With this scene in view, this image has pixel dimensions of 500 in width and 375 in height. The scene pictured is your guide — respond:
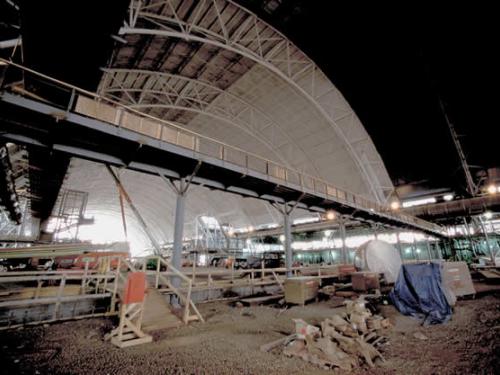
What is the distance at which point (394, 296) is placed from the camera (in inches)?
326

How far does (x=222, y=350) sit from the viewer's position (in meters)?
4.78

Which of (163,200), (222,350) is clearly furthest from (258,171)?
(163,200)

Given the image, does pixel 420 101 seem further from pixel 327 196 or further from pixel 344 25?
pixel 327 196

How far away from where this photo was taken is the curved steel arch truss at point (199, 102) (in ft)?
68.0

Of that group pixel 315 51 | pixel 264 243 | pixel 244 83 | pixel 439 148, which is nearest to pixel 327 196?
pixel 315 51

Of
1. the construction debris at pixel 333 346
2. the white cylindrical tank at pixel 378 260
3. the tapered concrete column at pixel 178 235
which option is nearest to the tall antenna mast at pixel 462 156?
the white cylindrical tank at pixel 378 260

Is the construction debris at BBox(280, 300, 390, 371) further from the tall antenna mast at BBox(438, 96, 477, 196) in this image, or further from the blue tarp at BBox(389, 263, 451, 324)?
the tall antenna mast at BBox(438, 96, 477, 196)

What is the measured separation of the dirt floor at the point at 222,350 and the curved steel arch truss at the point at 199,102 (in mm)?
18900

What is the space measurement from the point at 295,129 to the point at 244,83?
23.3 ft

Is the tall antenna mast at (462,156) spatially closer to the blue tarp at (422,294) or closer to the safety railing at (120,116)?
the safety railing at (120,116)

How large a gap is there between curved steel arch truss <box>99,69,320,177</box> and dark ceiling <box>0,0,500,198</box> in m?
8.58

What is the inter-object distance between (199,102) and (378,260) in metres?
20.4

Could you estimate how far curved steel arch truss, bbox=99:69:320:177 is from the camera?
816 inches

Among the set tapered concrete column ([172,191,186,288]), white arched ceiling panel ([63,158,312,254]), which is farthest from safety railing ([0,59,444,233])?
white arched ceiling panel ([63,158,312,254])
